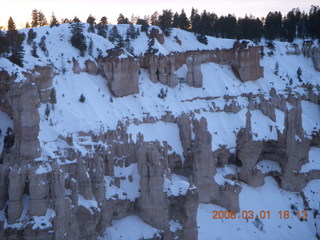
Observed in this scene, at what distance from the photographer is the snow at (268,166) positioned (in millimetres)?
44572

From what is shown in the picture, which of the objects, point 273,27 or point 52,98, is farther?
point 273,27

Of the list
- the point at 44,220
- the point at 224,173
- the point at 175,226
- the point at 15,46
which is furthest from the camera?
the point at 224,173

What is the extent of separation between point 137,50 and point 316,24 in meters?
36.7

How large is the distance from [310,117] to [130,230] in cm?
2862

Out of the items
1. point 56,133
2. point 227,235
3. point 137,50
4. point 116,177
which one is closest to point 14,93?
point 56,133

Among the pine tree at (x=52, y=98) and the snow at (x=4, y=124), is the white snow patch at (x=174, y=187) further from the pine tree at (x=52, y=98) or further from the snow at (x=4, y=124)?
the snow at (x=4, y=124)

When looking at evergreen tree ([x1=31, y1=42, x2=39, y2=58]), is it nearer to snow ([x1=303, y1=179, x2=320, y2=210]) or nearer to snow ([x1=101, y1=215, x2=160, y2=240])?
snow ([x1=101, y1=215, x2=160, y2=240])

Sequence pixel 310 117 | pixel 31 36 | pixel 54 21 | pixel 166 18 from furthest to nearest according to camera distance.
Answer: pixel 166 18, pixel 310 117, pixel 54 21, pixel 31 36

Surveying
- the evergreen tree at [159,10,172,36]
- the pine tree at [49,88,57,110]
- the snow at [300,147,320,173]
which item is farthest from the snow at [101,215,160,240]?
the evergreen tree at [159,10,172,36]

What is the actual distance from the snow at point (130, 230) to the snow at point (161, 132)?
795 centimetres

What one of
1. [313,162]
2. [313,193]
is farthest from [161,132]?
[313,162]
